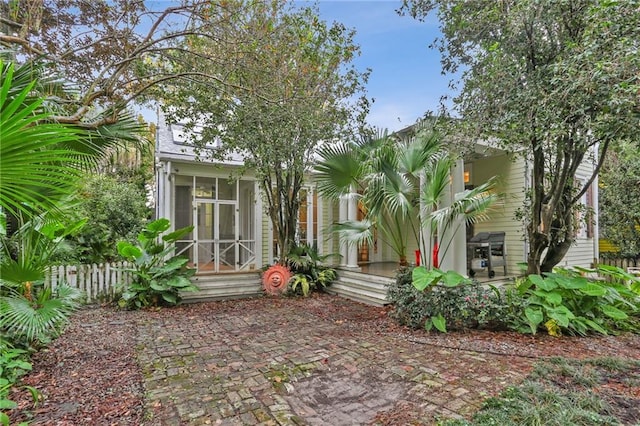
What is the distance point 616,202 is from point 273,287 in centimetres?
1112

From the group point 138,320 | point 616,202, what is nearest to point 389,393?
point 138,320

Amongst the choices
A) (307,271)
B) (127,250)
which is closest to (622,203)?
(307,271)

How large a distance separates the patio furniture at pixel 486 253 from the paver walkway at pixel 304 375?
Answer: 3356mm

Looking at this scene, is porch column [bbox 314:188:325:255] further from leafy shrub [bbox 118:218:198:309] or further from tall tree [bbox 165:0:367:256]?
leafy shrub [bbox 118:218:198:309]

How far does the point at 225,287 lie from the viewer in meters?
7.61

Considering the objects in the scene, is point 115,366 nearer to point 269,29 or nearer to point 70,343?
point 70,343

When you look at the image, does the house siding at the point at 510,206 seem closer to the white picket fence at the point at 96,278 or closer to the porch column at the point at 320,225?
the porch column at the point at 320,225

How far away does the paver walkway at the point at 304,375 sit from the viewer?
2705mm

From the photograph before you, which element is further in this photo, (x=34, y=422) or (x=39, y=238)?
(x=39, y=238)

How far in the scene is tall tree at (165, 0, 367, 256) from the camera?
19.9 ft

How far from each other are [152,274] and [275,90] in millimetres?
4410

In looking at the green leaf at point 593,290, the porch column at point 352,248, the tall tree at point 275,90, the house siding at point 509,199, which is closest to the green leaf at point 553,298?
the green leaf at point 593,290

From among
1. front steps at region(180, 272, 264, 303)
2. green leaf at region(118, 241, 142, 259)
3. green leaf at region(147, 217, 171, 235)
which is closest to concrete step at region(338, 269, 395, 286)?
front steps at region(180, 272, 264, 303)

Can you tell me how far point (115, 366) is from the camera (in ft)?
11.9
